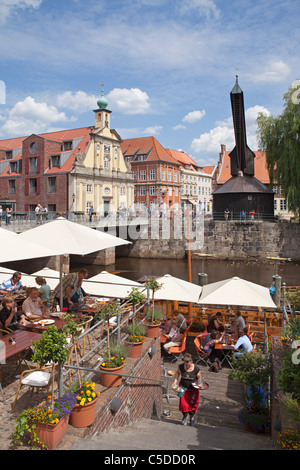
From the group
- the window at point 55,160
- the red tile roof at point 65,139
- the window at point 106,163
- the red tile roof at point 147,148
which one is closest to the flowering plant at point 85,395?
the red tile roof at point 65,139

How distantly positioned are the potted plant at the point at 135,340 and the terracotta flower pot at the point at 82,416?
82.2 inches

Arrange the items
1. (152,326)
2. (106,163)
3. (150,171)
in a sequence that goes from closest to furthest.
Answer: (152,326), (106,163), (150,171)

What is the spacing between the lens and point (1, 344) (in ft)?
17.2

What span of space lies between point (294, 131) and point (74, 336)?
101 ft

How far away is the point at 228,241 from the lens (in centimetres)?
3738

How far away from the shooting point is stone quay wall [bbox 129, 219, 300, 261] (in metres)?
Result: 35.2

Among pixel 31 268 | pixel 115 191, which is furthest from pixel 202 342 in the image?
pixel 115 191

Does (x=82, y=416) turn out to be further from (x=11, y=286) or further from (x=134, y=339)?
(x=11, y=286)

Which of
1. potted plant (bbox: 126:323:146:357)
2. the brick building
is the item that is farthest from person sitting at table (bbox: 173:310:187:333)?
the brick building

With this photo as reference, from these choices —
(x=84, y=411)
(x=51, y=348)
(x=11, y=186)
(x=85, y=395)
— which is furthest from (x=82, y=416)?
(x=11, y=186)

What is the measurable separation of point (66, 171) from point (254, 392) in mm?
35755

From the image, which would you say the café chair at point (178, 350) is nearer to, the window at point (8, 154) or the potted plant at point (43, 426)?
the potted plant at point (43, 426)

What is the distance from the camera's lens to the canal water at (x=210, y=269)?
95.7 ft
